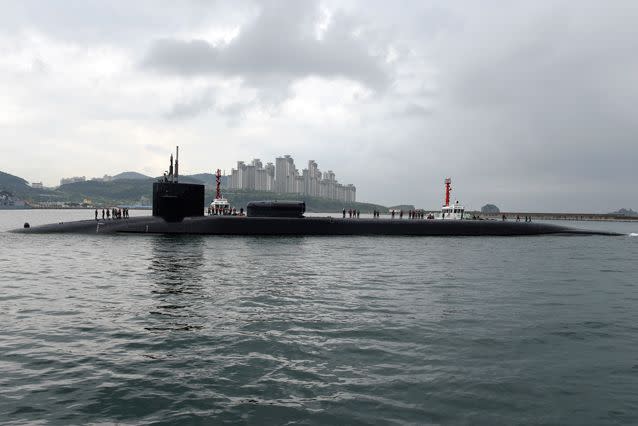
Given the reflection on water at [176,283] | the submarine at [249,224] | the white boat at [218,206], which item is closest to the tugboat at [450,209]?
the submarine at [249,224]

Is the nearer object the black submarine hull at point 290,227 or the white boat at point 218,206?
the black submarine hull at point 290,227

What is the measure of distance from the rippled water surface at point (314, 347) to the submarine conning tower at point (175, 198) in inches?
735

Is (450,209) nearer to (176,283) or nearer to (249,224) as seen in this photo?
(249,224)

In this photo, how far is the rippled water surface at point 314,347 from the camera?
744 centimetres

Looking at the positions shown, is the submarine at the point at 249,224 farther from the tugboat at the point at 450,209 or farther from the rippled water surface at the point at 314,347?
the rippled water surface at the point at 314,347

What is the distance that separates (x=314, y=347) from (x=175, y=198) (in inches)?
1336

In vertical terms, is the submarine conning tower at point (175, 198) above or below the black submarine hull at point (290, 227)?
above

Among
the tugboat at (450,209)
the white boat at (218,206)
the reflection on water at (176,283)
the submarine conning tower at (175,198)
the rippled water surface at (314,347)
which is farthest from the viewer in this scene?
the white boat at (218,206)

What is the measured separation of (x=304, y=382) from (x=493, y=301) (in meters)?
10.1

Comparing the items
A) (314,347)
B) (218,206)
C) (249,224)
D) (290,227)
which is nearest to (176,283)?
(314,347)

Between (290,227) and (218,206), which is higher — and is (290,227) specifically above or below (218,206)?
below

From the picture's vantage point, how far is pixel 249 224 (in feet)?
148

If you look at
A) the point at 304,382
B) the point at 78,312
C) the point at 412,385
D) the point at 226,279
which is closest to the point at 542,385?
the point at 412,385

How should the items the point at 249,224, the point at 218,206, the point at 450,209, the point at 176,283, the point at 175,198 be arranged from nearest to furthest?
the point at 176,283, the point at 175,198, the point at 249,224, the point at 450,209, the point at 218,206
